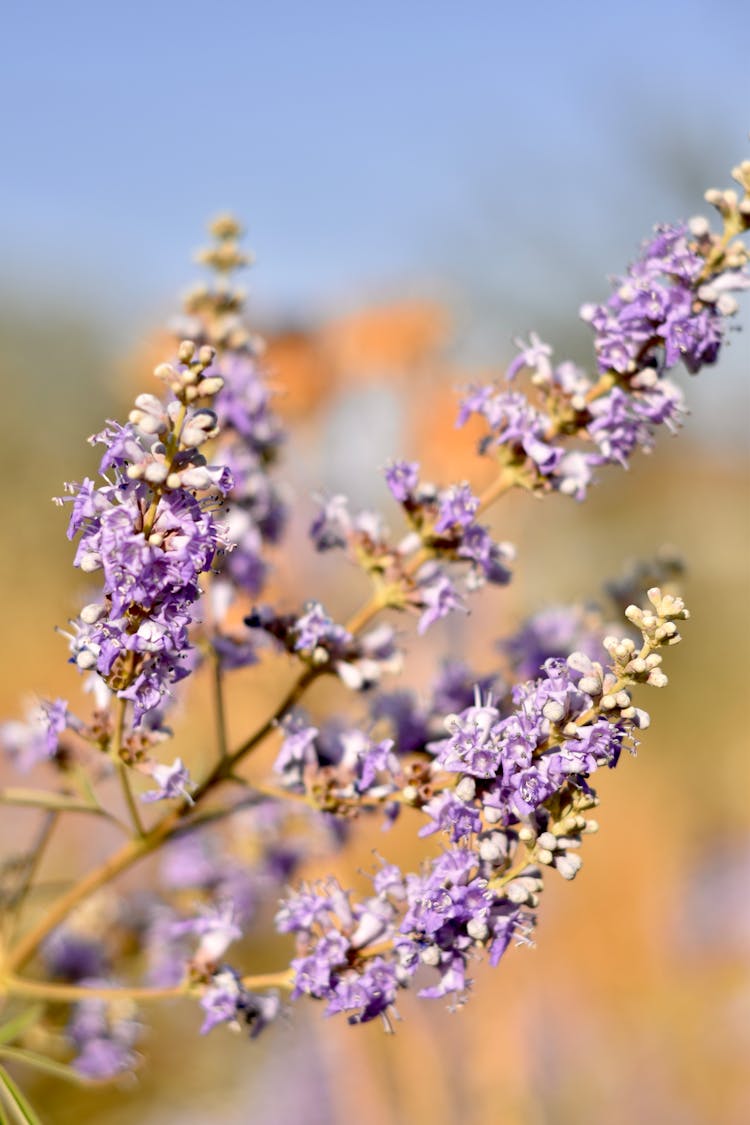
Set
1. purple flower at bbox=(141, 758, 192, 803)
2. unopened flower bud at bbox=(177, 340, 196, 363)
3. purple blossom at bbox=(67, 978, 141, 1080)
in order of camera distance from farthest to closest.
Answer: purple blossom at bbox=(67, 978, 141, 1080) → purple flower at bbox=(141, 758, 192, 803) → unopened flower bud at bbox=(177, 340, 196, 363)

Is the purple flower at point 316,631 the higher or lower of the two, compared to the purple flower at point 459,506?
lower

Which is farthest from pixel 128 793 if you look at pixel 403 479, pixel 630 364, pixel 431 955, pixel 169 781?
pixel 630 364

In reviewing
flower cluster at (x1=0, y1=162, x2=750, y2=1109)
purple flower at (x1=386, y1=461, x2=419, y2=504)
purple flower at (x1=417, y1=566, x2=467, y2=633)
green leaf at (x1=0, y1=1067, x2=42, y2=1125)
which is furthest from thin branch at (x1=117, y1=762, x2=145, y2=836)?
purple flower at (x1=386, y1=461, x2=419, y2=504)

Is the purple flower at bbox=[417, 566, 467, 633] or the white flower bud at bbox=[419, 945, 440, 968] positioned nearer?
the white flower bud at bbox=[419, 945, 440, 968]

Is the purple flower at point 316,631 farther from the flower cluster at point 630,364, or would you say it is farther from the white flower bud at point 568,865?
the white flower bud at point 568,865

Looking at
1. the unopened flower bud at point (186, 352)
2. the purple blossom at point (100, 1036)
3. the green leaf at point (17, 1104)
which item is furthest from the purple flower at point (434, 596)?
the purple blossom at point (100, 1036)

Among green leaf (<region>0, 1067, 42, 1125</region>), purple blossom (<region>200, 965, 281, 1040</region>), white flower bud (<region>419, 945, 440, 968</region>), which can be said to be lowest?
green leaf (<region>0, 1067, 42, 1125</region>)

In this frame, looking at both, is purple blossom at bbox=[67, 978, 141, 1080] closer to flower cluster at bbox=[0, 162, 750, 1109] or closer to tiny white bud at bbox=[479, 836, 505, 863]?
flower cluster at bbox=[0, 162, 750, 1109]

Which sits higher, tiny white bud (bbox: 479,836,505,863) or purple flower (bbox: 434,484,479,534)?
purple flower (bbox: 434,484,479,534)

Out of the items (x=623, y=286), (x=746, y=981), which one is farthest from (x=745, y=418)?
(x=623, y=286)

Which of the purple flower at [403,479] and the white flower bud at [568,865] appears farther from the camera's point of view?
the purple flower at [403,479]
